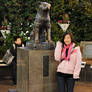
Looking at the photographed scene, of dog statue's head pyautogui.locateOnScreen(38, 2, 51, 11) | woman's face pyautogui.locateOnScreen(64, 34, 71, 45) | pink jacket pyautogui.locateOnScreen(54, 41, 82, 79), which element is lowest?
pink jacket pyautogui.locateOnScreen(54, 41, 82, 79)

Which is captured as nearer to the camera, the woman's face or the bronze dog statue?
the woman's face

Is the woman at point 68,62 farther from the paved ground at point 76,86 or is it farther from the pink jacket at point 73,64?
the paved ground at point 76,86

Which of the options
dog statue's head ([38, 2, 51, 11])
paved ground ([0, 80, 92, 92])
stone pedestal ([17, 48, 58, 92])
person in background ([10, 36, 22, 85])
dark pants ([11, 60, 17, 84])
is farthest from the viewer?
dark pants ([11, 60, 17, 84])

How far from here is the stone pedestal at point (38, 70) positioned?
5762 millimetres

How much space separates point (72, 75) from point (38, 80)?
0.84 metres

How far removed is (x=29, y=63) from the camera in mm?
5738

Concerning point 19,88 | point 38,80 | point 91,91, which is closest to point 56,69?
point 38,80

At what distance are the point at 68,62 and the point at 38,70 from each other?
76cm

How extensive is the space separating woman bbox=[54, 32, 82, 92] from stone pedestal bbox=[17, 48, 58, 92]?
408 millimetres

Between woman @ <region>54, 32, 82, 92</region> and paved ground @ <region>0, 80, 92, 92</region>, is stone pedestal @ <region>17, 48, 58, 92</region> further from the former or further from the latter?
paved ground @ <region>0, 80, 92, 92</region>

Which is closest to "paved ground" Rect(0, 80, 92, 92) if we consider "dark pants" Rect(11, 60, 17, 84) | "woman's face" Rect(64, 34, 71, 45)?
"dark pants" Rect(11, 60, 17, 84)

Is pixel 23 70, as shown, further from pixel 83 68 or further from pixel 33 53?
pixel 83 68

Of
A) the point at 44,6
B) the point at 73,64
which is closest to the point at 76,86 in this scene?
the point at 73,64

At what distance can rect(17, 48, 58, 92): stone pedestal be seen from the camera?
5.76 meters
